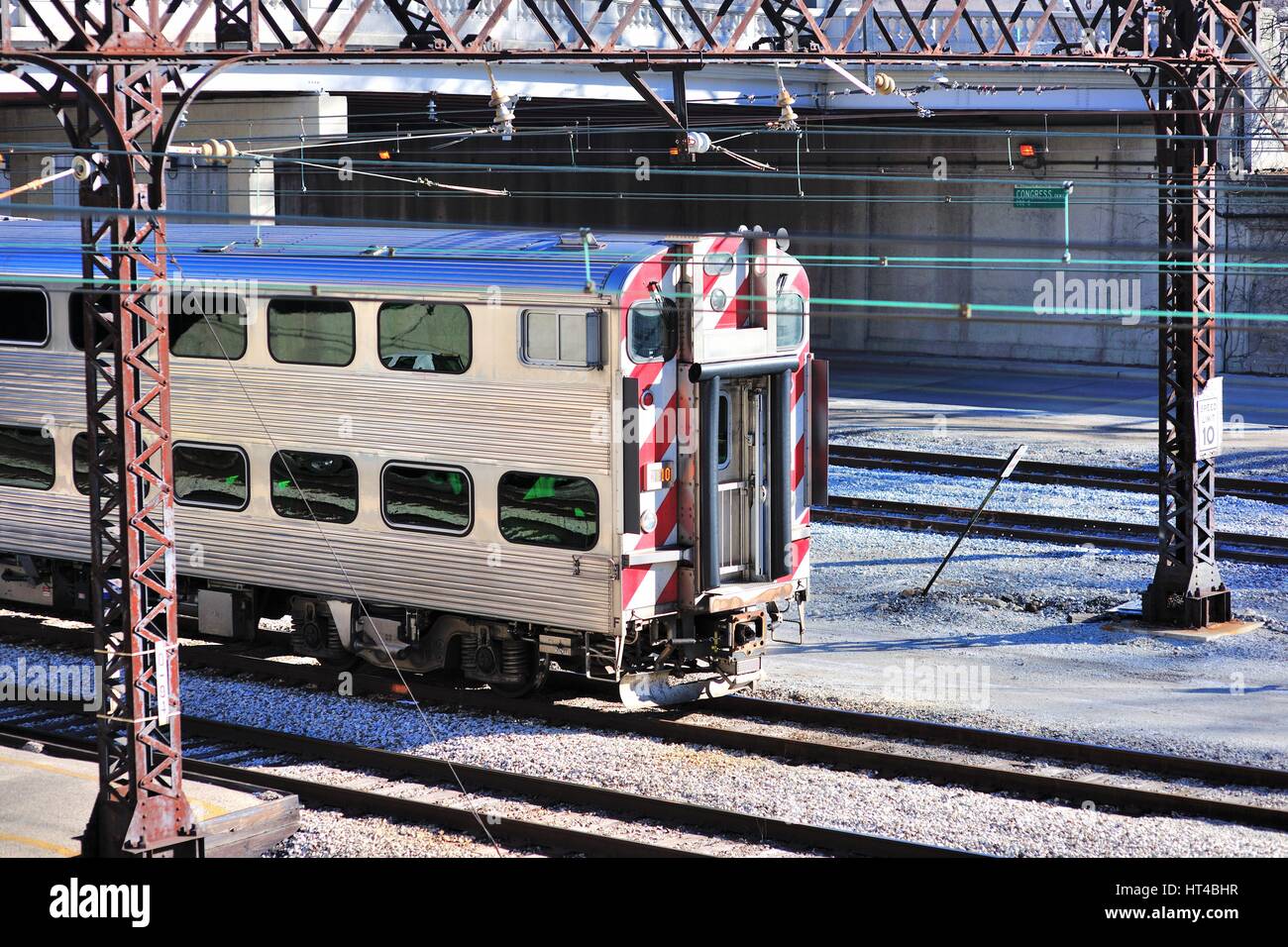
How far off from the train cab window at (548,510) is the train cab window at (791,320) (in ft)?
7.26

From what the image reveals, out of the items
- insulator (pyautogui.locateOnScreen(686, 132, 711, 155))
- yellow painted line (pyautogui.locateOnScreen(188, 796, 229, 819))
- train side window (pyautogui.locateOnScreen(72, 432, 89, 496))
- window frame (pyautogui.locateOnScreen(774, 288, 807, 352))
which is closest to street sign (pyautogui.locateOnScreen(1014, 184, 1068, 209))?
insulator (pyautogui.locateOnScreen(686, 132, 711, 155))

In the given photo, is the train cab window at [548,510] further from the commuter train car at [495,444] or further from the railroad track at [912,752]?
the railroad track at [912,752]

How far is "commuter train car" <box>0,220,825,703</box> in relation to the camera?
13250mm

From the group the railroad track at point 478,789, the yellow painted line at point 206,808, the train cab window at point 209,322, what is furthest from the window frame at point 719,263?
the yellow painted line at point 206,808

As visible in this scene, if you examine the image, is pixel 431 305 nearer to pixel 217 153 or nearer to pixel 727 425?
pixel 727 425

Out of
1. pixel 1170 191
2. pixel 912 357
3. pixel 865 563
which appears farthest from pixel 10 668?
pixel 912 357

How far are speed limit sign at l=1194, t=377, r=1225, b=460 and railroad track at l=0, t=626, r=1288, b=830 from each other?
570 cm

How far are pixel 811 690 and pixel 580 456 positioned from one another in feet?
11.0

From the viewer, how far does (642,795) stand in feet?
39.5

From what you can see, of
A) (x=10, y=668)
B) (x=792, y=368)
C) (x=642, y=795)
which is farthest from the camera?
(x=10, y=668)

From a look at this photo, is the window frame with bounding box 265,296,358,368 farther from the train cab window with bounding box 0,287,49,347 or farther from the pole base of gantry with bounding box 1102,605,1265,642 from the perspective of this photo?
the pole base of gantry with bounding box 1102,605,1265,642

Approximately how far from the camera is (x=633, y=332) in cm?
1302

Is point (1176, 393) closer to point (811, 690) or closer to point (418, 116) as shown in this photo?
point (811, 690)

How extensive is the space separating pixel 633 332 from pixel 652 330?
0.23m
